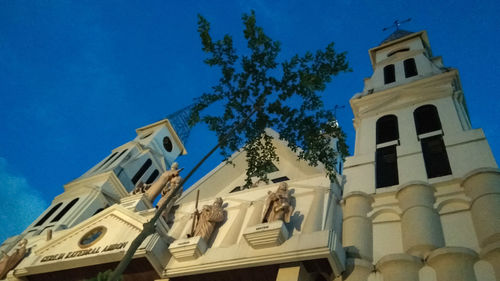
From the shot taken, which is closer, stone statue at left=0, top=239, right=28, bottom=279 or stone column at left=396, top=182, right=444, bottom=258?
stone column at left=396, top=182, right=444, bottom=258

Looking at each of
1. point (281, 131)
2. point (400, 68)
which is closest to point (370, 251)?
point (281, 131)

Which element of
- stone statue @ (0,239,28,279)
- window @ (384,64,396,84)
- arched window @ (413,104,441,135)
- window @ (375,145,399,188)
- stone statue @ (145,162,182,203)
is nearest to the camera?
window @ (375,145,399,188)

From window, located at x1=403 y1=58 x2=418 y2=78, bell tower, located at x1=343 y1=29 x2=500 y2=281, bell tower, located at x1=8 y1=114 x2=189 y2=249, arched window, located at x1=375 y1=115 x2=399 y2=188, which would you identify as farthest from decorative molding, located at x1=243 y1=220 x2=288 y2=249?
window, located at x1=403 y1=58 x2=418 y2=78

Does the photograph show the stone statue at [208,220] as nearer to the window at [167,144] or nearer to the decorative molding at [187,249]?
the decorative molding at [187,249]

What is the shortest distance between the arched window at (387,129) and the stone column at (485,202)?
5.18 metres

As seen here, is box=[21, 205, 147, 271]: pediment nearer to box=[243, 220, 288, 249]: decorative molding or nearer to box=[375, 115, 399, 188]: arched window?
box=[243, 220, 288, 249]: decorative molding

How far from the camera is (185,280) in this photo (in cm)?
1332

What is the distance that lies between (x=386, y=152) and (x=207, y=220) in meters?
7.45

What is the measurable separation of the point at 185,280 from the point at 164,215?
13.1 ft

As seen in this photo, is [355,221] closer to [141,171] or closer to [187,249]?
[187,249]

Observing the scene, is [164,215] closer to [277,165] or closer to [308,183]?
[308,183]

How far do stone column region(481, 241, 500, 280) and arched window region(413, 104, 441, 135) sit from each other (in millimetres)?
7543

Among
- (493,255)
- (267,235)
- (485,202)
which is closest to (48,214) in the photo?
(267,235)

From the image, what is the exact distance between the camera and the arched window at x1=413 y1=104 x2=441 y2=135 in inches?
681
